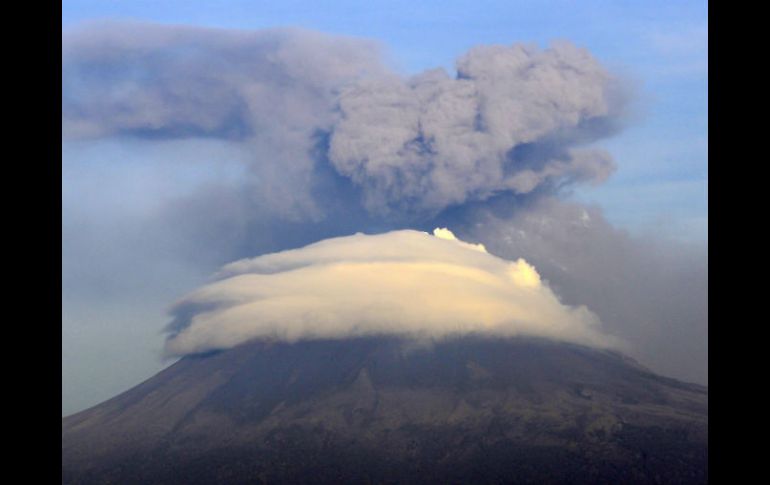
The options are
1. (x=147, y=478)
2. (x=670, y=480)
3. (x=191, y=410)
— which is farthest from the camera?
(x=191, y=410)
